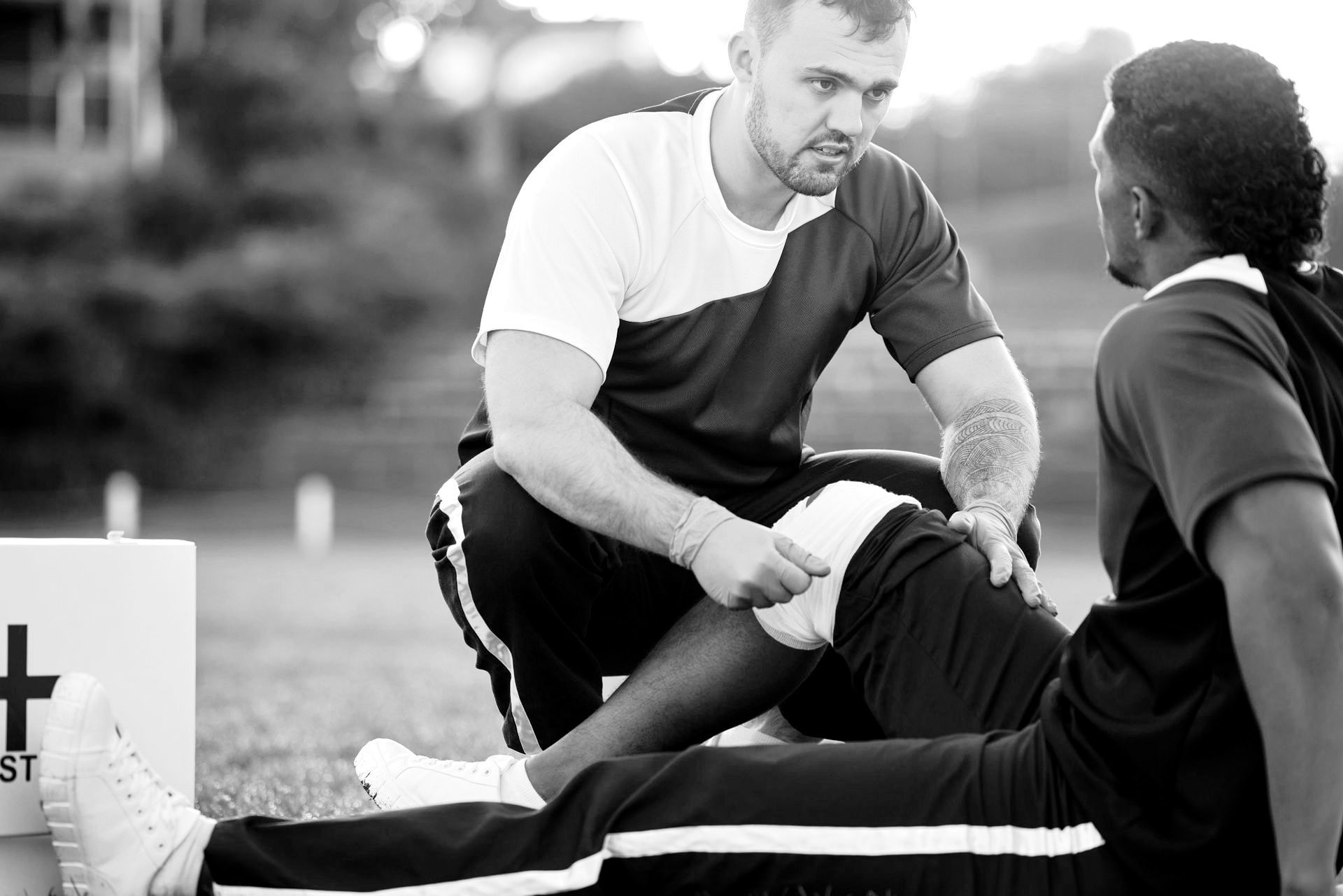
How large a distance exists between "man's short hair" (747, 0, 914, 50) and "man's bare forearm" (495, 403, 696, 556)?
79cm

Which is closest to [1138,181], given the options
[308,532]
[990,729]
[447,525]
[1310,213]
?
[1310,213]

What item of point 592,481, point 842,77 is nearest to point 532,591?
point 592,481

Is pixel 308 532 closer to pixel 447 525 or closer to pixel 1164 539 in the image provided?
pixel 447 525

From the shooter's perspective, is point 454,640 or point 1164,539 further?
point 454,640

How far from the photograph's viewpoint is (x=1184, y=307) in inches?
63.1

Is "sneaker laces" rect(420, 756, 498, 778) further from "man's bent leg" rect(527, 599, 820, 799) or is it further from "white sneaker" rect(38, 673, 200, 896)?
"white sneaker" rect(38, 673, 200, 896)

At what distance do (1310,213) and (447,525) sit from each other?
1453mm

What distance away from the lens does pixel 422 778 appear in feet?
7.64

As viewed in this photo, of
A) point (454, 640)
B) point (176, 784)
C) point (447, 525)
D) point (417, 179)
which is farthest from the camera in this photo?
point (417, 179)

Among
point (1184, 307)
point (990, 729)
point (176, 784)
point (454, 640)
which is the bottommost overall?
point (454, 640)

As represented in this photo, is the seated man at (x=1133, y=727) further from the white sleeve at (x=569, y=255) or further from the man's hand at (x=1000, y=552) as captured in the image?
the white sleeve at (x=569, y=255)

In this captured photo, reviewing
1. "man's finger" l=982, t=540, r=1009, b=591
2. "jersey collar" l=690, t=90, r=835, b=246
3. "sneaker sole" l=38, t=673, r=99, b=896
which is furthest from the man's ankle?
"jersey collar" l=690, t=90, r=835, b=246

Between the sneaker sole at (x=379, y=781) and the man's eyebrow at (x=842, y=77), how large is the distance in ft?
4.29

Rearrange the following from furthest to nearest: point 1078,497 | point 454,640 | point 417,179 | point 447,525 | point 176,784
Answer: point 417,179
point 1078,497
point 454,640
point 447,525
point 176,784
